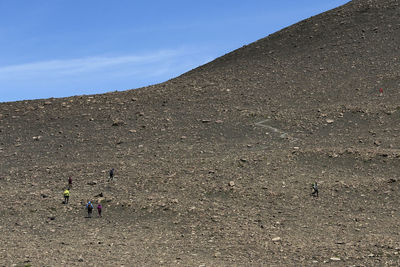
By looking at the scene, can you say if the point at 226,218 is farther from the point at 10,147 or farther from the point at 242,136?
the point at 10,147

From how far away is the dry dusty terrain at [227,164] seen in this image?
23.5 metres

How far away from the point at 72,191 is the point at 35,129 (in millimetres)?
14340

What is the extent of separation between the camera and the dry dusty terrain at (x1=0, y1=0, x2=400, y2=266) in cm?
2345

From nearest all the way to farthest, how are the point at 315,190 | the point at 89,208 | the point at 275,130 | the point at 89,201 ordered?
the point at 89,208, the point at 315,190, the point at 89,201, the point at 275,130

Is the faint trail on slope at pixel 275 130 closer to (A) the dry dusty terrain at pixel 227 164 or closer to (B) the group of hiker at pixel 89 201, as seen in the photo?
(A) the dry dusty terrain at pixel 227 164

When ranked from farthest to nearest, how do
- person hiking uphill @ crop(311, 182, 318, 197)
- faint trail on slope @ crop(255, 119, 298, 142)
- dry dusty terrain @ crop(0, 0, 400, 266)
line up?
faint trail on slope @ crop(255, 119, 298, 142), person hiking uphill @ crop(311, 182, 318, 197), dry dusty terrain @ crop(0, 0, 400, 266)

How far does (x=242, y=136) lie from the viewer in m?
39.8

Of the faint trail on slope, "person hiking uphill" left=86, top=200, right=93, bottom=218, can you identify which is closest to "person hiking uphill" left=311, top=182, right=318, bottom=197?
the faint trail on slope

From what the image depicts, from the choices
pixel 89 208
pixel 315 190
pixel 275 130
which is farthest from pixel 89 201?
pixel 275 130

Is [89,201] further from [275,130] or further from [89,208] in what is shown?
[275,130]

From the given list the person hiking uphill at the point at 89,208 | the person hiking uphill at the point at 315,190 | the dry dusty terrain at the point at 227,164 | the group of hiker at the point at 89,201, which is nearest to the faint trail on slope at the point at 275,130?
the dry dusty terrain at the point at 227,164

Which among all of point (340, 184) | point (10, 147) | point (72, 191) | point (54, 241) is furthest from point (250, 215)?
point (10, 147)

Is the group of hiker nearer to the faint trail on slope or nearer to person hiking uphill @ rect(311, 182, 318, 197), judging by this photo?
person hiking uphill @ rect(311, 182, 318, 197)

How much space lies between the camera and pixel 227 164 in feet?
112
